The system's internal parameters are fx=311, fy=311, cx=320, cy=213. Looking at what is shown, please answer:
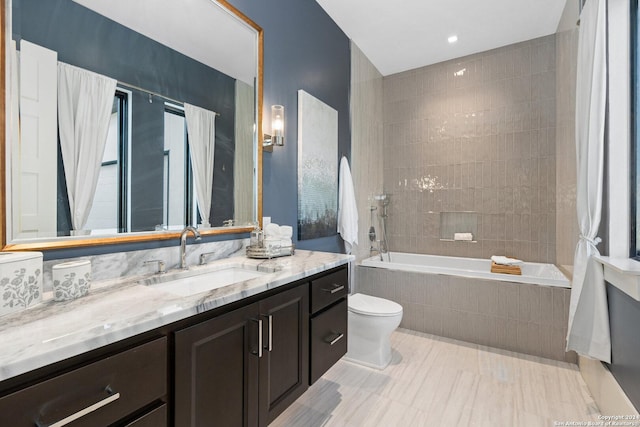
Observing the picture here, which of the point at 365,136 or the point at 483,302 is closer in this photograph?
the point at 483,302

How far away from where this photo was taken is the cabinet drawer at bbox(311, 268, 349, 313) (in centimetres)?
153

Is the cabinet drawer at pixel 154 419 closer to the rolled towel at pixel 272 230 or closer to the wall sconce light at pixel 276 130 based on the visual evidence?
the rolled towel at pixel 272 230

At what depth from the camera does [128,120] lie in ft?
4.32

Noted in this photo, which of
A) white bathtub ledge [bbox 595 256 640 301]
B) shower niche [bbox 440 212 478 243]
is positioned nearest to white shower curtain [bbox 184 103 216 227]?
white bathtub ledge [bbox 595 256 640 301]

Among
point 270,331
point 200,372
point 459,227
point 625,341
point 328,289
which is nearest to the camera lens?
point 200,372

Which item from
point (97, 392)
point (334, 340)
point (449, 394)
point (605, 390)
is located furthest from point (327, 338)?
point (605, 390)

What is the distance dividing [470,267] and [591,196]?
179 cm

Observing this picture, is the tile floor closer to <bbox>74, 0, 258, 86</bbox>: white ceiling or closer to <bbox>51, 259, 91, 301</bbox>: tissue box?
<bbox>51, 259, 91, 301</bbox>: tissue box

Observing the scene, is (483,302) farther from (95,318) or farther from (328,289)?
(95,318)

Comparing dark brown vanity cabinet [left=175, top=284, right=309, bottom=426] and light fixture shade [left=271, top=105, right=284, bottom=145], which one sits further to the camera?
light fixture shade [left=271, top=105, right=284, bottom=145]

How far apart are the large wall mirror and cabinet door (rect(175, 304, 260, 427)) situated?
0.60 meters

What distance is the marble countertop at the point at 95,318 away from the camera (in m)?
0.62

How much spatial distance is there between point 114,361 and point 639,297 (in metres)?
1.89

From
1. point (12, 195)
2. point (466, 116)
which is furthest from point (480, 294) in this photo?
point (12, 195)
